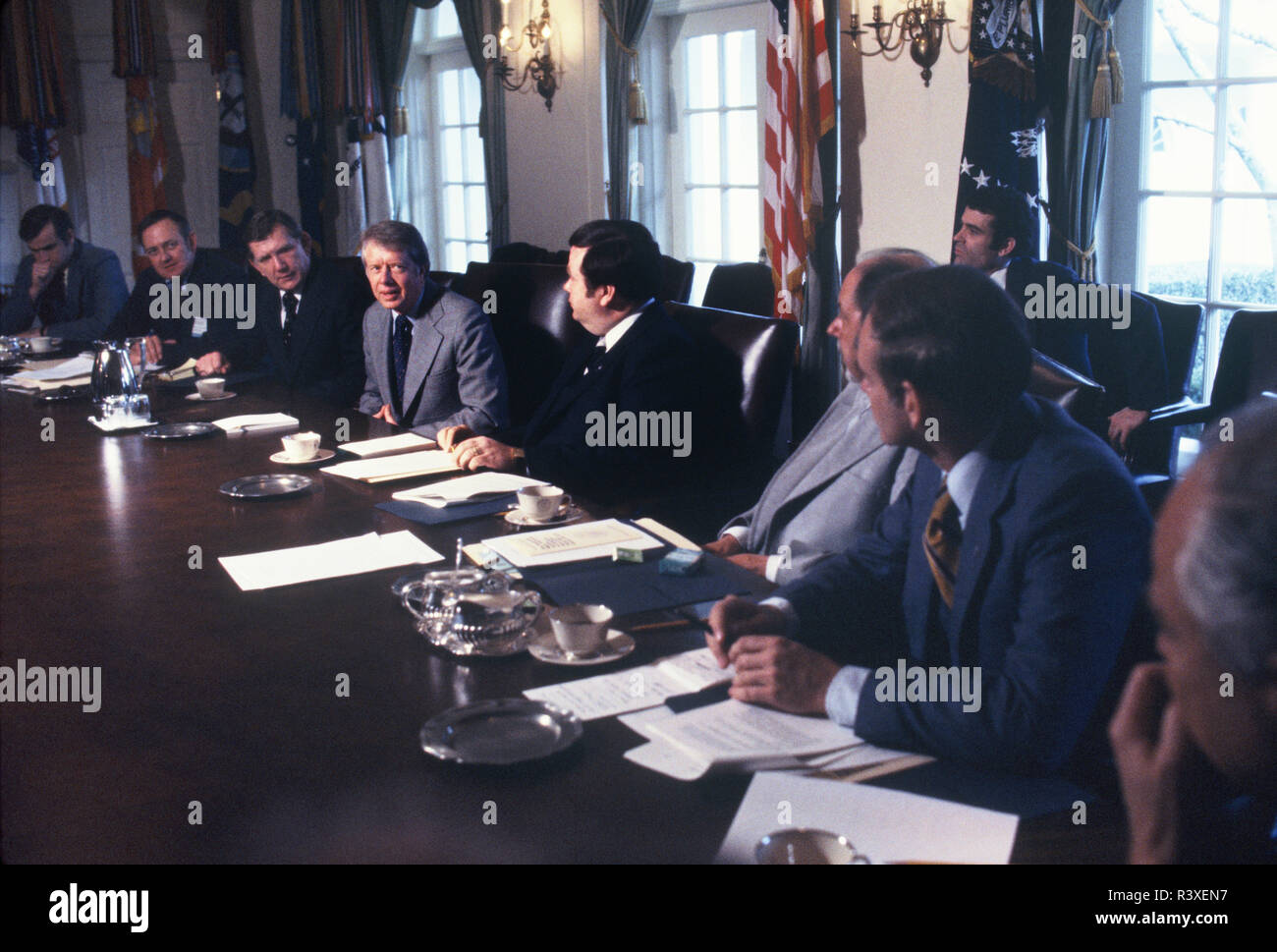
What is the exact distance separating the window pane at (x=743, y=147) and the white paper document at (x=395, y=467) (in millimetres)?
2780

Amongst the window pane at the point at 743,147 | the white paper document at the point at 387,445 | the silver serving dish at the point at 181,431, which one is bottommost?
the white paper document at the point at 387,445

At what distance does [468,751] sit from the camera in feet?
4.12

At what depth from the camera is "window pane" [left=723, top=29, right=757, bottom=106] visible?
16.1 ft

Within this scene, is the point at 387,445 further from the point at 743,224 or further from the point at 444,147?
the point at 444,147

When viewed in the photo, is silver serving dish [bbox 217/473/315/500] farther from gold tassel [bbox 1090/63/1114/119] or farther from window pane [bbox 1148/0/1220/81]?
window pane [bbox 1148/0/1220/81]

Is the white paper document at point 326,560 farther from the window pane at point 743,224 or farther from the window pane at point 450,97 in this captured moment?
the window pane at point 450,97

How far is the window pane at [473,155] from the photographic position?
7.02m

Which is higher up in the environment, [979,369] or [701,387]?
[979,369]

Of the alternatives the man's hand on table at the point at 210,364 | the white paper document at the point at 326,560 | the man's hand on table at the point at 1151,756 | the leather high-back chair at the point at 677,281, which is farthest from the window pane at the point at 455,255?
the man's hand on table at the point at 1151,756

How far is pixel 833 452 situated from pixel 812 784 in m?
1.33

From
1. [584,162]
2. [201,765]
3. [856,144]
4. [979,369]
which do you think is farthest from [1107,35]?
[201,765]

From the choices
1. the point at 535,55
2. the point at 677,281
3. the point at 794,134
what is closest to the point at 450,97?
the point at 535,55

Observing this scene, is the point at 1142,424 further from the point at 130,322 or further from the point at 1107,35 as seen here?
the point at 130,322
